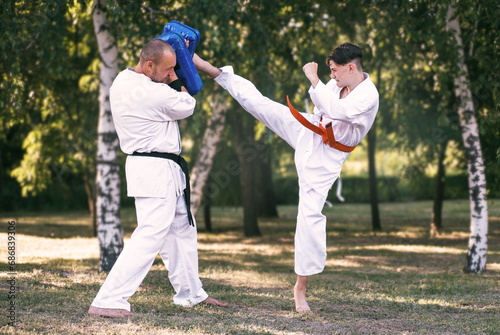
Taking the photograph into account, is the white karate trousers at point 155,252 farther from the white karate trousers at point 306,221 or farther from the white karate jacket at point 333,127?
the white karate jacket at point 333,127

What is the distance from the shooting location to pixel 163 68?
4457 millimetres

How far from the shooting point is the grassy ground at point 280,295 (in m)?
4.30

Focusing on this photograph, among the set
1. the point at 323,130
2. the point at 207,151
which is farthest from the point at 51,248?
the point at 323,130

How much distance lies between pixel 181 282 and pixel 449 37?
16.7 feet

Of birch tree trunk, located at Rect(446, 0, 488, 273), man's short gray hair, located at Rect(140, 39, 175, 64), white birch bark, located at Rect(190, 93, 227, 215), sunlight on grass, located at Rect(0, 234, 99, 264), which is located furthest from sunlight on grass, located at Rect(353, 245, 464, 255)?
man's short gray hair, located at Rect(140, 39, 175, 64)

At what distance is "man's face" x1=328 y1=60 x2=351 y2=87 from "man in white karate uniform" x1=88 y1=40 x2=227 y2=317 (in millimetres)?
1291

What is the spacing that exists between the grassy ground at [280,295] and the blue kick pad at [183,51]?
1.98 meters

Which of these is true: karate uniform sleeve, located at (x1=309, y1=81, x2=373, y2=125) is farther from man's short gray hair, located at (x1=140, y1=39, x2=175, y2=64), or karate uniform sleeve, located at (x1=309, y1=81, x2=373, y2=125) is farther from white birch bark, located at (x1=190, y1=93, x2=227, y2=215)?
white birch bark, located at (x1=190, y1=93, x2=227, y2=215)

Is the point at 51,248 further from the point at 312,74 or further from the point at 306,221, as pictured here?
the point at 312,74

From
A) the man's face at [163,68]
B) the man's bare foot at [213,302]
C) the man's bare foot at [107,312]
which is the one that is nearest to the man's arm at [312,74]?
the man's face at [163,68]

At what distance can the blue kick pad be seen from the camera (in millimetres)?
4629

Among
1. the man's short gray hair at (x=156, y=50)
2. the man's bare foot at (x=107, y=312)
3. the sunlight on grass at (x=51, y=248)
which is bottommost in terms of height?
the sunlight on grass at (x=51, y=248)

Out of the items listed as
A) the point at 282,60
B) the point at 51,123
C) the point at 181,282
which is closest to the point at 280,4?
the point at 282,60

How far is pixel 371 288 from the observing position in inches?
253
